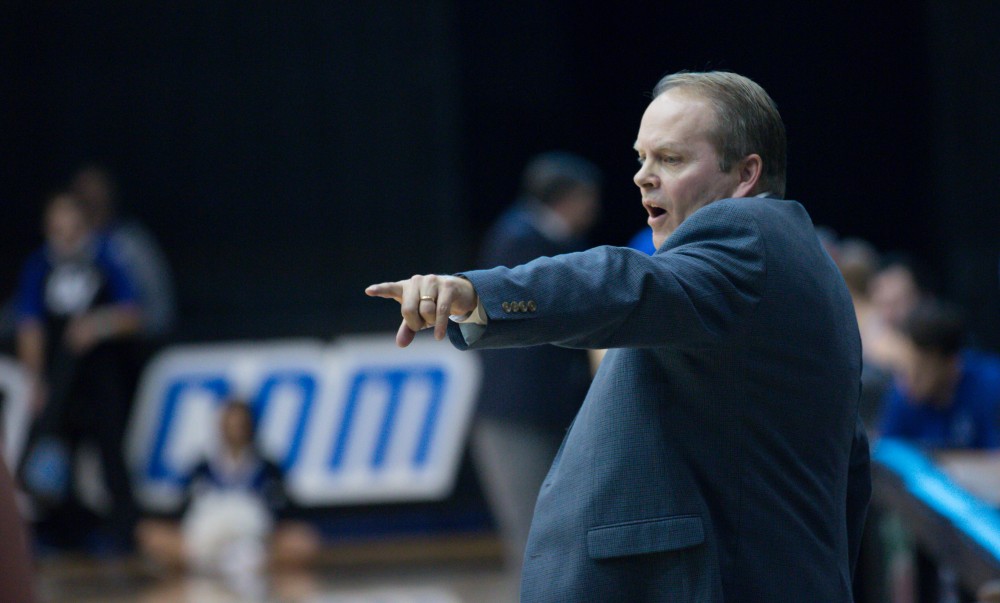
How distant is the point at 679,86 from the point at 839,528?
0.70 metres

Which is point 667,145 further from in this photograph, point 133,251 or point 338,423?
point 133,251

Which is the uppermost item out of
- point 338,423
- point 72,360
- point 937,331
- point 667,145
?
point 667,145

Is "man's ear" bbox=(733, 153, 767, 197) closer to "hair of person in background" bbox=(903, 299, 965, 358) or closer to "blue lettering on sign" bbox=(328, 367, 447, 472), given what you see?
"hair of person in background" bbox=(903, 299, 965, 358)

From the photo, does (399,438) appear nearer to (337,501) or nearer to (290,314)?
(337,501)

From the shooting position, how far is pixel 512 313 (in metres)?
1.75

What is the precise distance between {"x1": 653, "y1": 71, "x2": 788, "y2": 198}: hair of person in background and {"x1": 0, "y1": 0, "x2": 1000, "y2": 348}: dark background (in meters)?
6.83

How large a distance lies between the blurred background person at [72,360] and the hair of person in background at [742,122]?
5.95m

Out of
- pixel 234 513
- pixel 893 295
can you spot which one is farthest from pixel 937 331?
pixel 234 513

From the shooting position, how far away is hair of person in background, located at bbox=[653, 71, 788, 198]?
6.72 feet

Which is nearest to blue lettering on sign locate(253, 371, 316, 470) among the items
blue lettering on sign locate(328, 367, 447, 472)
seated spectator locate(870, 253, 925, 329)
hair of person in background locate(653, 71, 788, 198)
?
blue lettering on sign locate(328, 367, 447, 472)

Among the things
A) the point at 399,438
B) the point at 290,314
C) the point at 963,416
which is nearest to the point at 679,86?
the point at 963,416

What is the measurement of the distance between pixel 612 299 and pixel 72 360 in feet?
20.9

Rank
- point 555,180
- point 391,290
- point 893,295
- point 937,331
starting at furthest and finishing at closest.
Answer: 1. point 893,295
2. point 555,180
3. point 937,331
4. point 391,290

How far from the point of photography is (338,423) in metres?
7.82
